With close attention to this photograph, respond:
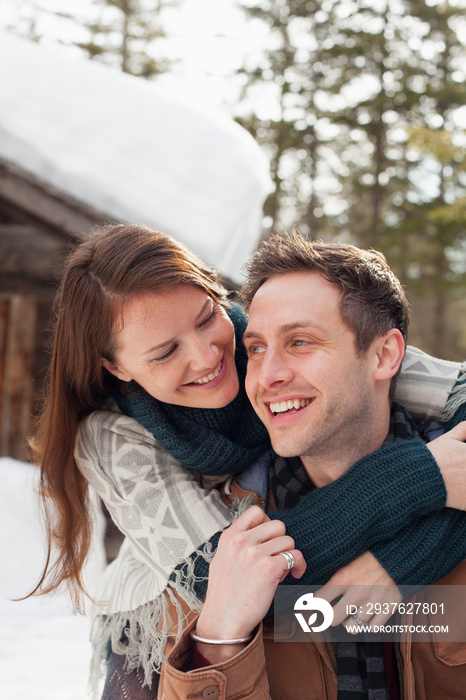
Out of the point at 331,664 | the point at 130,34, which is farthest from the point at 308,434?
the point at 130,34

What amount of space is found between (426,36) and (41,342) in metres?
11.5

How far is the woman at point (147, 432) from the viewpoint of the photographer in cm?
189

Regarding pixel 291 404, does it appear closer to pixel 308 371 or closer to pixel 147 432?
pixel 308 371

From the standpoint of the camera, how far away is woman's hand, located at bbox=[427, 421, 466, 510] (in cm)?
178

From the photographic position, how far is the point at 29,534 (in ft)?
15.1

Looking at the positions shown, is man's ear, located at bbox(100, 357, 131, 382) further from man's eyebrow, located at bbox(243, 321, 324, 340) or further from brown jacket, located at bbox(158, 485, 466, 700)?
brown jacket, located at bbox(158, 485, 466, 700)

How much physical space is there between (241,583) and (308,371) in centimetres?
63

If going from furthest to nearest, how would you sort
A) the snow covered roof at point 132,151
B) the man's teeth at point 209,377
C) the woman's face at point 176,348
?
the snow covered roof at point 132,151, the man's teeth at point 209,377, the woman's face at point 176,348

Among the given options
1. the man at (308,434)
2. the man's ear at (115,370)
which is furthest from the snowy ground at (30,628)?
the man at (308,434)

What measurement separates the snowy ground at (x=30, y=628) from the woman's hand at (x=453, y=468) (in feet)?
5.45

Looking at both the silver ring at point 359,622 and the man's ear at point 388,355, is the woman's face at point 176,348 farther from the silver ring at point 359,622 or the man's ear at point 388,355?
the silver ring at point 359,622

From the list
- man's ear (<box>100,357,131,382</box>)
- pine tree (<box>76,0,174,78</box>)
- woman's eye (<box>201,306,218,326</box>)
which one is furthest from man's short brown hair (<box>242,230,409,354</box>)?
pine tree (<box>76,0,174,78</box>)

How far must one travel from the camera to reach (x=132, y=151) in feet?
17.0

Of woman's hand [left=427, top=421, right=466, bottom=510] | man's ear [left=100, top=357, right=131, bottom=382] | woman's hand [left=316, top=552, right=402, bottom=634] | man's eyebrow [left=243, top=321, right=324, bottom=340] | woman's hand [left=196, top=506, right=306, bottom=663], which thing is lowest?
woman's hand [left=316, top=552, right=402, bottom=634]
